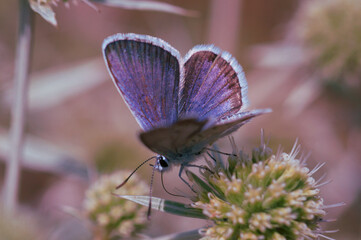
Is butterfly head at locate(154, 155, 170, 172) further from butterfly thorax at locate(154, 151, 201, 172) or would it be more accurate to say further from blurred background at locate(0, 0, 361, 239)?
blurred background at locate(0, 0, 361, 239)

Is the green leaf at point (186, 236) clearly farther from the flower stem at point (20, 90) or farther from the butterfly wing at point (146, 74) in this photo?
the flower stem at point (20, 90)

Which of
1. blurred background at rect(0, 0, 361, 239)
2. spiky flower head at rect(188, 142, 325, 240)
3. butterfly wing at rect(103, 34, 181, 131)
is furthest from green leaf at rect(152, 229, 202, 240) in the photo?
blurred background at rect(0, 0, 361, 239)

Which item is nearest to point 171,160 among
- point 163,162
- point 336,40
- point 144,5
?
point 163,162

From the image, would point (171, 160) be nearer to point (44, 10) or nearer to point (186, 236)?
point (186, 236)

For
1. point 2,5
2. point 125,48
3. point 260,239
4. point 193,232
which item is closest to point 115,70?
point 125,48

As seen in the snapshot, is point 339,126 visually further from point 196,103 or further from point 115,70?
point 115,70
